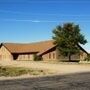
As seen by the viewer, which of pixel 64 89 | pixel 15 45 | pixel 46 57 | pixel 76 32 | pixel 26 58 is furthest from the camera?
pixel 15 45

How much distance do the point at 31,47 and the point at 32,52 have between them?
4.23 meters

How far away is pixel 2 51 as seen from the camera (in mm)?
94875

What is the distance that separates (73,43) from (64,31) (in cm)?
340

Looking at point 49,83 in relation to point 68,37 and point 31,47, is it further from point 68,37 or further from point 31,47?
point 31,47

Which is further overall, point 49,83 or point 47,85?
point 49,83

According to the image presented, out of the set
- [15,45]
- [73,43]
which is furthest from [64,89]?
[15,45]

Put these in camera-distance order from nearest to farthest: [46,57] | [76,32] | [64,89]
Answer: [64,89] < [76,32] < [46,57]

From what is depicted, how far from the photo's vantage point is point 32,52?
273 ft

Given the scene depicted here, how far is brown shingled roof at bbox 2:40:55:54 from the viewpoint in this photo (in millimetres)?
80975

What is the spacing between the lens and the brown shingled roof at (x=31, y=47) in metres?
81.0

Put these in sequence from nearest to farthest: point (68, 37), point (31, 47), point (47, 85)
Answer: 1. point (47, 85)
2. point (68, 37)
3. point (31, 47)

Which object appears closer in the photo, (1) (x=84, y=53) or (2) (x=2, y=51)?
(1) (x=84, y=53)

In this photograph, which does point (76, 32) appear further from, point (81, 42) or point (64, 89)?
point (64, 89)

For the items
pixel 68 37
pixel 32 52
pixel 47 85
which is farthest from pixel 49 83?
pixel 32 52
